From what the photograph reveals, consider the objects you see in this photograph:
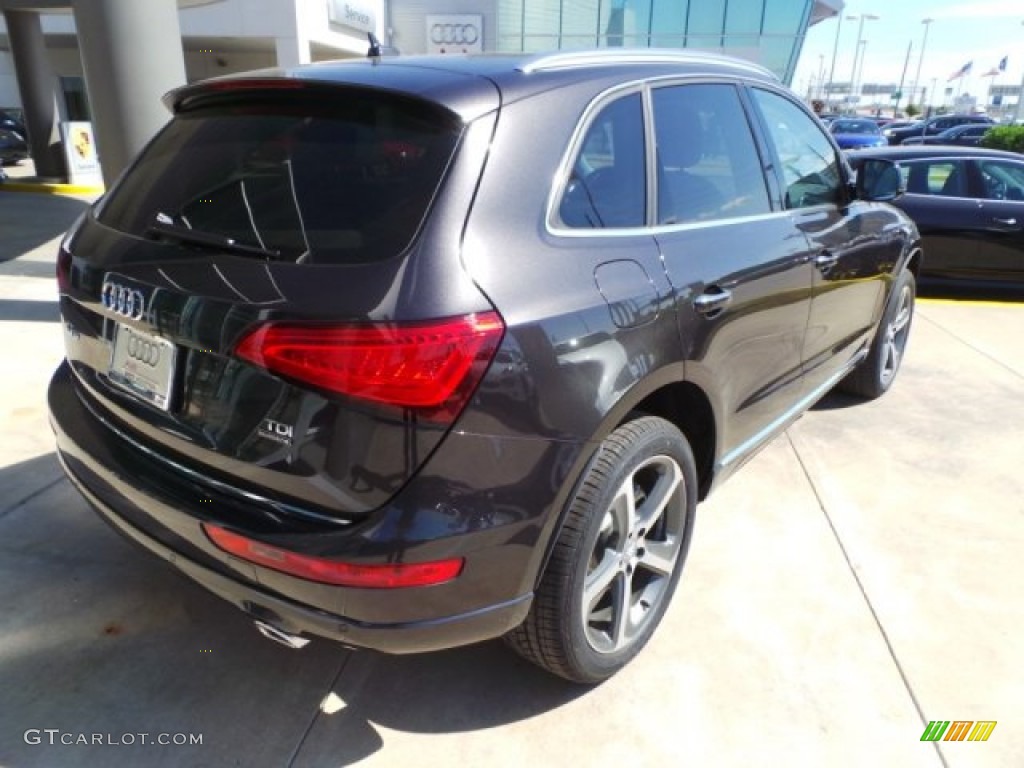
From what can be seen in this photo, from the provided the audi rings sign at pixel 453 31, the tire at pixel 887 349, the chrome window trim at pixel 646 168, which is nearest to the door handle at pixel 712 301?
the chrome window trim at pixel 646 168

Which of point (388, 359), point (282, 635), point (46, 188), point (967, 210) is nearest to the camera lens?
point (388, 359)

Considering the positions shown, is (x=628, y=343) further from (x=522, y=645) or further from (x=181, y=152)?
(x=181, y=152)

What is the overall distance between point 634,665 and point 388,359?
142 centimetres

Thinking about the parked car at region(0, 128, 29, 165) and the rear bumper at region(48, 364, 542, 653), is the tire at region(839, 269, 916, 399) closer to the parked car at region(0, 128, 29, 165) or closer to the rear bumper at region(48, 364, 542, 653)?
the rear bumper at region(48, 364, 542, 653)

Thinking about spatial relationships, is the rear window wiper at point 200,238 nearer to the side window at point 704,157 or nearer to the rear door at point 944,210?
the side window at point 704,157

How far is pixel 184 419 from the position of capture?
6.48 feet

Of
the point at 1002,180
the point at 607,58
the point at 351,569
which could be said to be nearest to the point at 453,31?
the point at 1002,180

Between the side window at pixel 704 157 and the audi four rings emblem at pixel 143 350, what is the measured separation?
1.48 meters

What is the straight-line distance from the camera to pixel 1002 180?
26.1 ft

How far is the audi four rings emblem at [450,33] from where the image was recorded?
30.1 meters

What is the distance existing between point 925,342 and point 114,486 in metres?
5.97

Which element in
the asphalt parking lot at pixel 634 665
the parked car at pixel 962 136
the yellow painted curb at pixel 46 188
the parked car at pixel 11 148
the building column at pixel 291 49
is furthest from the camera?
the parked car at pixel 962 136

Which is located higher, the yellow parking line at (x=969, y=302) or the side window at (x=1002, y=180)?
the side window at (x=1002, y=180)

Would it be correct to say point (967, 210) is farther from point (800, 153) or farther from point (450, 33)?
point (450, 33)
